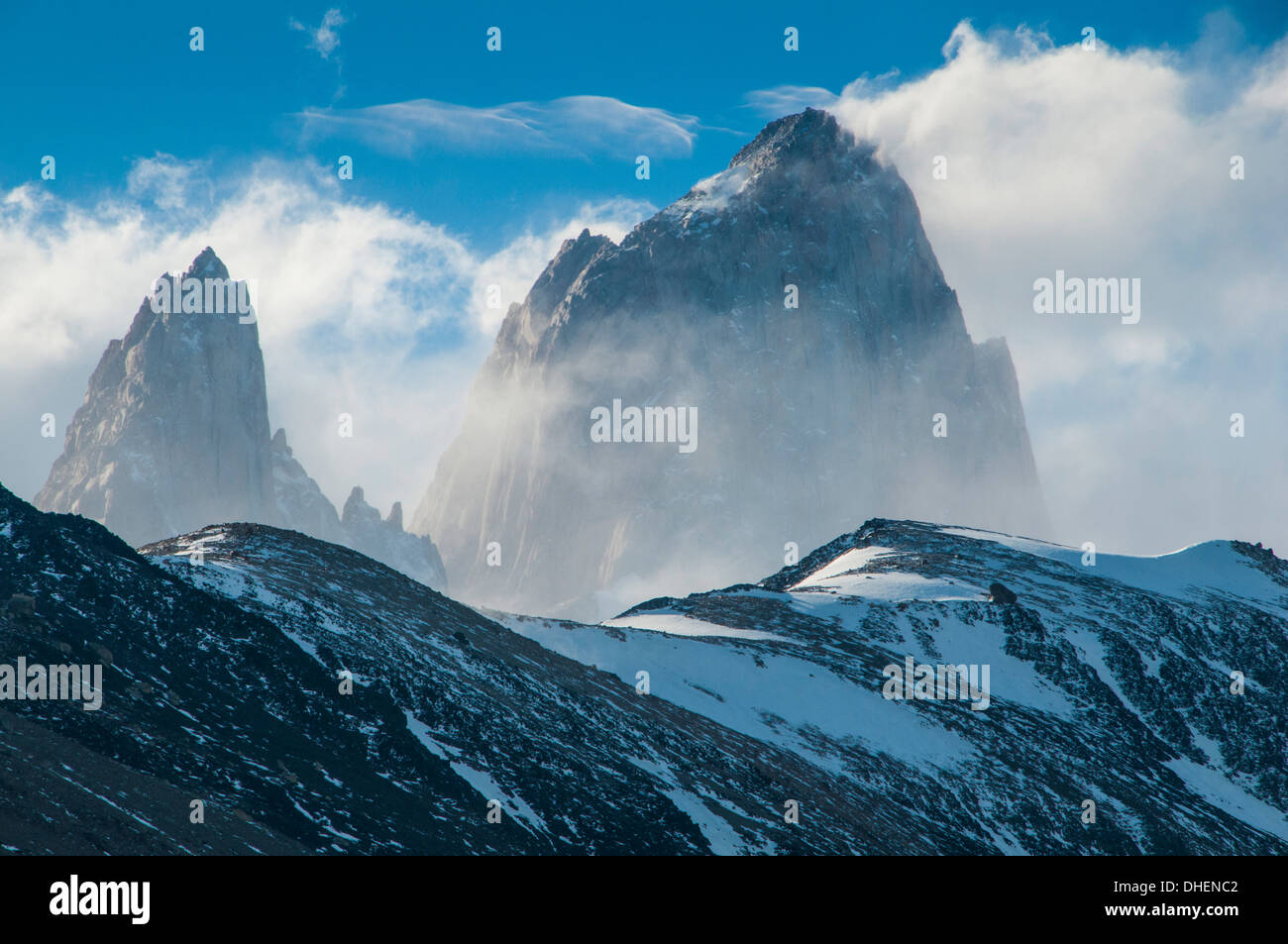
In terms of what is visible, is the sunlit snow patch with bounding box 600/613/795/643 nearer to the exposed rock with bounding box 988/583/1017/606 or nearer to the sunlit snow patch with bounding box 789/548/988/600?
the sunlit snow patch with bounding box 789/548/988/600

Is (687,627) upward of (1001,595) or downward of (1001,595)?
downward

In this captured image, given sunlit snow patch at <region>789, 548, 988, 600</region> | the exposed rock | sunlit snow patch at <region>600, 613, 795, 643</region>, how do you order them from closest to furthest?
sunlit snow patch at <region>600, 613, 795, 643</region>
the exposed rock
sunlit snow patch at <region>789, 548, 988, 600</region>

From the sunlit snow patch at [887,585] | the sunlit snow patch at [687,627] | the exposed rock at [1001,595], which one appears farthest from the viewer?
the sunlit snow patch at [887,585]

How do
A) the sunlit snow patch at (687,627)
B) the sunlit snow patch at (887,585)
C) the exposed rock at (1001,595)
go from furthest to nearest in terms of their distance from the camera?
the sunlit snow patch at (887,585) → the exposed rock at (1001,595) → the sunlit snow patch at (687,627)

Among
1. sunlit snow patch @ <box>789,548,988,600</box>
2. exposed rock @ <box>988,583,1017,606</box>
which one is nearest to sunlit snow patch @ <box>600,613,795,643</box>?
sunlit snow patch @ <box>789,548,988,600</box>

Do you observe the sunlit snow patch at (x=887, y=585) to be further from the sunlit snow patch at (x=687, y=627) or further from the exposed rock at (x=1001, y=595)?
the sunlit snow patch at (x=687, y=627)

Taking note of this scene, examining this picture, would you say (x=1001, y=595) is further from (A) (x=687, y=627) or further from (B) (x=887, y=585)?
(A) (x=687, y=627)

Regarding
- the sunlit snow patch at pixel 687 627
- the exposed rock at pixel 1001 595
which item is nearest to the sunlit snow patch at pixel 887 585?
the exposed rock at pixel 1001 595

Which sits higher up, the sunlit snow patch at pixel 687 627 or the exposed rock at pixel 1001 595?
the exposed rock at pixel 1001 595

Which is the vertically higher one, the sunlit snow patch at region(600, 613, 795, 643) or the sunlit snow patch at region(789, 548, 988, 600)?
the sunlit snow patch at region(789, 548, 988, 600)

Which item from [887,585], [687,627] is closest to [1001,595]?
[887,585]

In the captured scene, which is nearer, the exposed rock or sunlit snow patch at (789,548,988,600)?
the exposed rock

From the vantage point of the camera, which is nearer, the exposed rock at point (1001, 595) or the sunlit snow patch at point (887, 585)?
the exposed rock at point (1001, 595)
